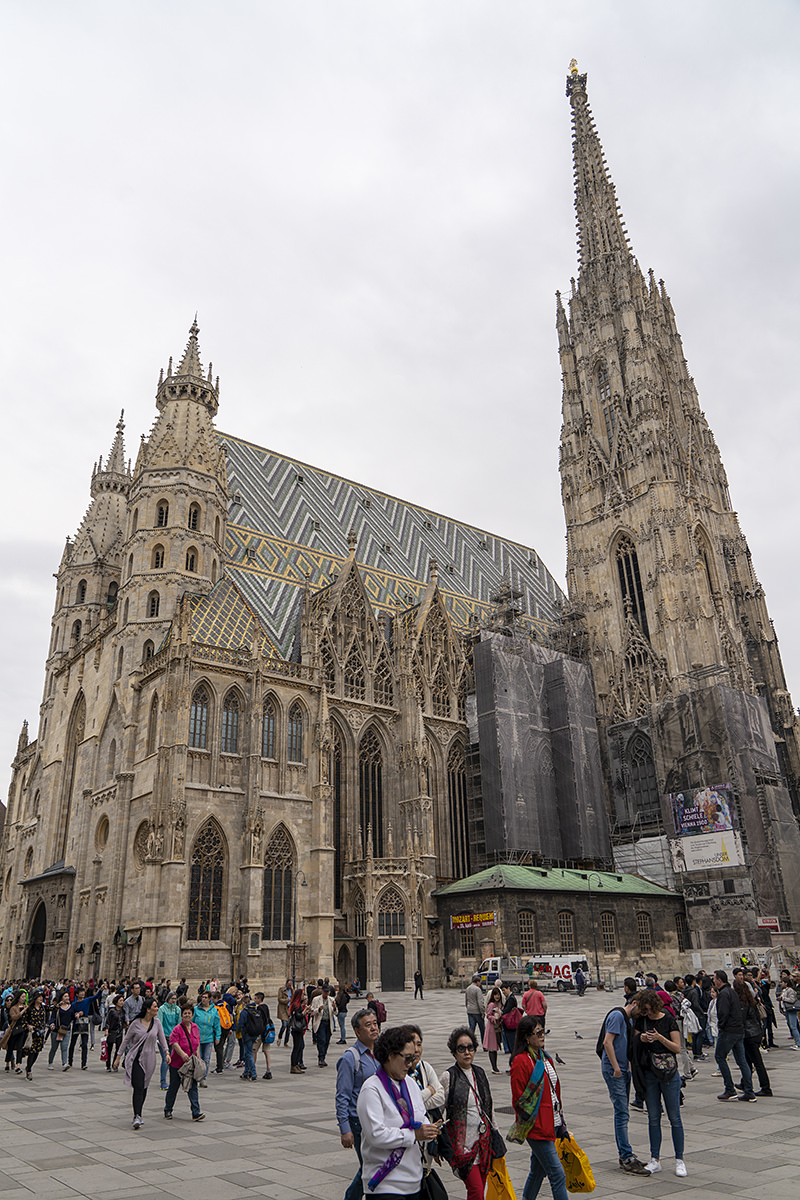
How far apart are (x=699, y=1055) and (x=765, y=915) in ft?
99.3

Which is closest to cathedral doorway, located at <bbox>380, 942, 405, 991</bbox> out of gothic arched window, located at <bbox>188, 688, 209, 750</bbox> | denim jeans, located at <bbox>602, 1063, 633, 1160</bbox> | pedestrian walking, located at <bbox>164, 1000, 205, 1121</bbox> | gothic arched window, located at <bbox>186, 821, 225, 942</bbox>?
gothic arched window, located at <bbox>186, 821, 225, 942</bbox>

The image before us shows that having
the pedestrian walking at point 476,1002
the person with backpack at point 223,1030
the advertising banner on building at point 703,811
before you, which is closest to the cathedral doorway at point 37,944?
the person with backpack at point 223,1030

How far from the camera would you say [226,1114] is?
1160 cm

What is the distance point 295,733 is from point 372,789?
6061 mm

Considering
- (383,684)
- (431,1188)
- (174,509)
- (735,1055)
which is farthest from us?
(383,684)

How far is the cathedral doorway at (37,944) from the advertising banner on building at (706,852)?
3266 centimetres

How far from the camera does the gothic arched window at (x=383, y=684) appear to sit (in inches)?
1753

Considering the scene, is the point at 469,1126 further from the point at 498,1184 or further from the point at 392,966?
the point at 392,966


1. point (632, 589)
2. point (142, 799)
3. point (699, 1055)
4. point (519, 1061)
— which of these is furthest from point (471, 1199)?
point (632, 589)

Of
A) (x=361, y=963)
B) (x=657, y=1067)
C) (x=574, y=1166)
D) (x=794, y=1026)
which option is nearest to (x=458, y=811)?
(x=361, y=963)

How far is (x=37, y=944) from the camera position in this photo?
42.9 metres

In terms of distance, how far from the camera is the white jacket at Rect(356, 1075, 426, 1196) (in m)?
4.60

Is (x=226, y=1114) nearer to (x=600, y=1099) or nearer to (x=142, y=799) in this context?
(x=600, y=1099)

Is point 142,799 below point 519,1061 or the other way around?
the other way around
